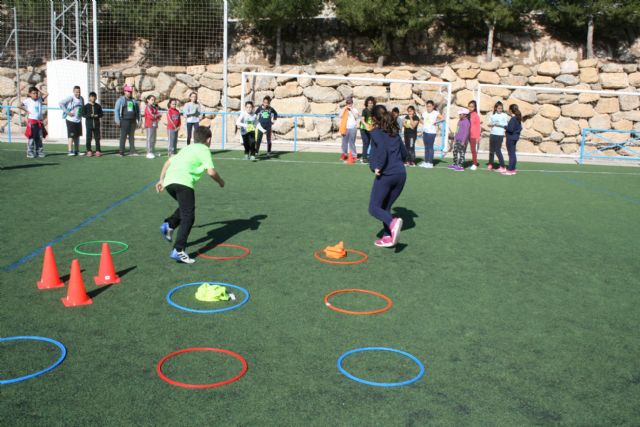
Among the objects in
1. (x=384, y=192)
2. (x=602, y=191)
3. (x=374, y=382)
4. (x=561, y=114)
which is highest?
(x=561, y=114)

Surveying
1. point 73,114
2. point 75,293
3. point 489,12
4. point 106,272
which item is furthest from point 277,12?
point 75,293

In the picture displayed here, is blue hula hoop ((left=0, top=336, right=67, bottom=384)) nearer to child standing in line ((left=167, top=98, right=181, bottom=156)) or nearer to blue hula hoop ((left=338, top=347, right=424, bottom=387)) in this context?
blue hula hoop ((left=338, top=347, right=424, bottom=387))

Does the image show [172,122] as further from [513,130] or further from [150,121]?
[513,130]

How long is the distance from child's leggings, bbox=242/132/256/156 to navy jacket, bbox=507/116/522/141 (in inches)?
267

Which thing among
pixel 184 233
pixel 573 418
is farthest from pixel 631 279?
pixel 184 233

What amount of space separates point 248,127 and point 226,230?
8739 mm

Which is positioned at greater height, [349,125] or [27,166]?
[349,125]

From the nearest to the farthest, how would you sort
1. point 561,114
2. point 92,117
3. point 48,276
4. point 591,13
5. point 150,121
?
point 48,276 → point 92,117 → point 150,121 → point 561,114 → point 591,13

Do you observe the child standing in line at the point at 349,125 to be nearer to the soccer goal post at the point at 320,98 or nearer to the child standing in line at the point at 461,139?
the child standing in line at the point at 461,139

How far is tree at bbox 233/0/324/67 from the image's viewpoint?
26.8 meters

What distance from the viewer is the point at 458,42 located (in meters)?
Result: 29.6

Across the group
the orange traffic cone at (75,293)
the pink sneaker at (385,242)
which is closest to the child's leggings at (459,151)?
the pink sneaker at (385,242)

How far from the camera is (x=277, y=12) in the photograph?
26766 millimetres

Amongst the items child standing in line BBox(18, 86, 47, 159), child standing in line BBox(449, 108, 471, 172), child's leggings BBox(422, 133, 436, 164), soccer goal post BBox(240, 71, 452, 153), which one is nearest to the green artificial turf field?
child standing in line BBox(18, 86, 47, 159)
